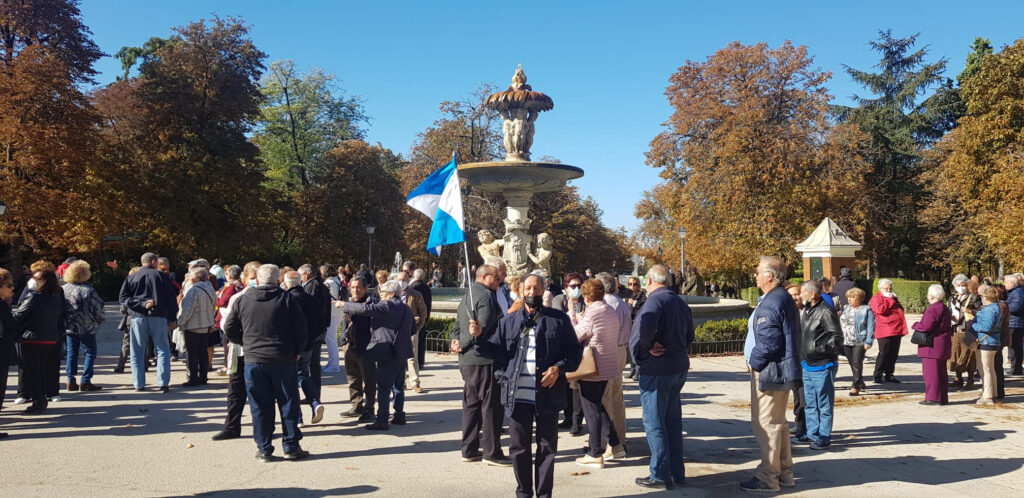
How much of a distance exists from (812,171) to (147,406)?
1237 inches

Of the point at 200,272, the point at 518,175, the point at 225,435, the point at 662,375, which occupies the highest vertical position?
the point at 518,175

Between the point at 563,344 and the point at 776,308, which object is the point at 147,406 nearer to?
the point at 563,344

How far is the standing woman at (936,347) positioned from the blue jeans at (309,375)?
7.52 m

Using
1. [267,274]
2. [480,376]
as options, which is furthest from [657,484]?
[267,274]

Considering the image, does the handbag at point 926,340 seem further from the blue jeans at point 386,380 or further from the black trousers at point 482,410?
the blue jeans at point 386,380

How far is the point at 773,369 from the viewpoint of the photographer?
5.84m

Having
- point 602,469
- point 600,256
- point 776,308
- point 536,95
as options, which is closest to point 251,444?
point 602,469

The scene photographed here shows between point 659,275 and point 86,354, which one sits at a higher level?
point 659,275

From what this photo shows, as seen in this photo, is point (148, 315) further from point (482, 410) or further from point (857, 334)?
point (857, 334)

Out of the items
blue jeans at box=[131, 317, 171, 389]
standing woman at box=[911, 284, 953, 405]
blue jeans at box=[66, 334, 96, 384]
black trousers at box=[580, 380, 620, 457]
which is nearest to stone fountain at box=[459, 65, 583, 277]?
blue jeans at box=[131, 317, 171, 389]

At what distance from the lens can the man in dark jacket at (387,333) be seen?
25.3 feet

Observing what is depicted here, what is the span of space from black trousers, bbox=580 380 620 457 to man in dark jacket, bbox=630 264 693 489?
572mm

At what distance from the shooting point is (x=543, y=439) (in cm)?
518

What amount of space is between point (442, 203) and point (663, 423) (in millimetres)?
3228
